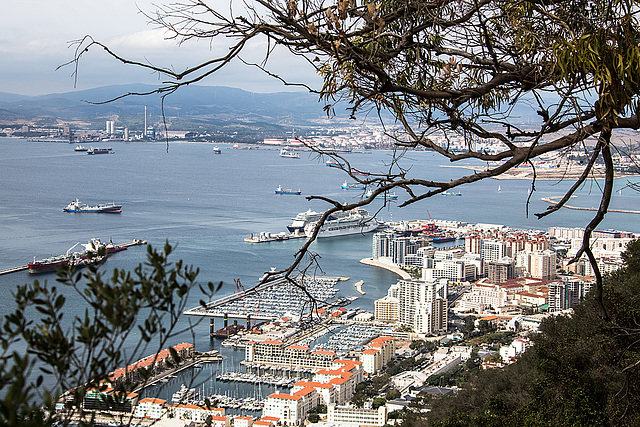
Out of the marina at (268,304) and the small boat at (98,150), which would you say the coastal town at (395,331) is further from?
the small boat at (98,150)

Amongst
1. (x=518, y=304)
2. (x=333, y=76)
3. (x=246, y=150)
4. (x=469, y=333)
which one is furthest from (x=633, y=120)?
(x=246, y=150)

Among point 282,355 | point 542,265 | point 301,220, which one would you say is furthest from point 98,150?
point 282,355

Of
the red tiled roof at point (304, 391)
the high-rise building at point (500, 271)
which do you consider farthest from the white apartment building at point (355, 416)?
the high-rise building at point (500, 271)

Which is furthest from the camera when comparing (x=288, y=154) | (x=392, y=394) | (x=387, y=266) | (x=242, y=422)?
(x=288, y=154)

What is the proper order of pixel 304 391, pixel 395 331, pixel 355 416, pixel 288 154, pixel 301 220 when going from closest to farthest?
pixel 355 416 < pixel 304 391 < pixel 395 331 < pixel 301 220 < pixel 288 154

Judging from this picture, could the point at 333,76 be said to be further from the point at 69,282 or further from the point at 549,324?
the point at 549,324

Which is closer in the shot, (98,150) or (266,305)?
(266,305)

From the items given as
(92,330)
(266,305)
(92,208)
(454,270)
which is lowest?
(266,305)

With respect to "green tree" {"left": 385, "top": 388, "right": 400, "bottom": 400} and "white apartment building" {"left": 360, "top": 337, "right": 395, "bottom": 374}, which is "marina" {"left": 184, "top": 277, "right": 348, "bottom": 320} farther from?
"green tree" {"left": 385, "top": 388, "right": 400, "bottom": 400}

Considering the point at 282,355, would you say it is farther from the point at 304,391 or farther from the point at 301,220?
the point at 301,220

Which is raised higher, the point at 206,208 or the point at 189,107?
the point at 189,107
